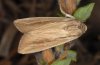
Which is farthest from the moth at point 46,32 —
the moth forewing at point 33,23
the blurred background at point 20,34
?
the blurred background at point 20,34

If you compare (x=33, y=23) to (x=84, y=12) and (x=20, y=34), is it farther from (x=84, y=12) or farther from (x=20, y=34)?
(x=20, y=34)

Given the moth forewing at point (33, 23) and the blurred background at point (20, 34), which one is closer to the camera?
the moth forewing at point (33, 23)

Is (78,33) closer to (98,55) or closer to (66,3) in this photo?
(66,3)

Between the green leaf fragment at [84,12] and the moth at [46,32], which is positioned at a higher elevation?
the green leaf fragment at [84,12]

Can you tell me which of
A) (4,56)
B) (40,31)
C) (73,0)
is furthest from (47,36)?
(4,56)

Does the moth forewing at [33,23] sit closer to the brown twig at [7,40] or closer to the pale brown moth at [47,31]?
the pale brown moth at [47,31]

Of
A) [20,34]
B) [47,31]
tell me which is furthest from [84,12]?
[20,34]
